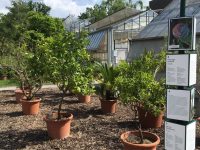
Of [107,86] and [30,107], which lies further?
[30,107]

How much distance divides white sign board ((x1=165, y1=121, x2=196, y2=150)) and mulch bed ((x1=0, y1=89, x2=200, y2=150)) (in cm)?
207

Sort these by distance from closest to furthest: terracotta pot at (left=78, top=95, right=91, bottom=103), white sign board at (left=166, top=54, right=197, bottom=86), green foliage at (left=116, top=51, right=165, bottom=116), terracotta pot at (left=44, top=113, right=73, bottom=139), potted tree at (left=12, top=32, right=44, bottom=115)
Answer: white sign board at (left=166, top=54, right=197, bottom=86)
green foliage at (left=116, top=51, right=165, bottom=116)
terracotta pot at (left=44, top=113, right=73, bottom=139)
potted tree at (left=12, top=32, right=44, bottom=115)
terracotta pot at (left=78, top=95, right=91, bottom=103)

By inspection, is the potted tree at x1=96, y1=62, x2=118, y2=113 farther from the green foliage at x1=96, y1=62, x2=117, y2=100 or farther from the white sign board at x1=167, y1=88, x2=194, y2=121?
the white sign board at x1=167, y1=88, x2=194, y2=121

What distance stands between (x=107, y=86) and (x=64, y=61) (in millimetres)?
2620

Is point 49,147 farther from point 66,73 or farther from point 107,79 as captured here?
point 107,79

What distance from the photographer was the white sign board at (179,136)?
3.82 meters

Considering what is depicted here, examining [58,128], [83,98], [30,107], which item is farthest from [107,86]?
[58,128]

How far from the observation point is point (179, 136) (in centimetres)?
387

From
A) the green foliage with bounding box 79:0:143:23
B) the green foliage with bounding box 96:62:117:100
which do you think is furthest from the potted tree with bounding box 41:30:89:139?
the green foliage with bounding box 79:0:143:23

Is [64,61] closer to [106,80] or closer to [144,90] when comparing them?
[144,90]

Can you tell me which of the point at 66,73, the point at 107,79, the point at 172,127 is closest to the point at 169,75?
the point at 172,127

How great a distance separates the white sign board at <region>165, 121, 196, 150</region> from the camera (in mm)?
3818

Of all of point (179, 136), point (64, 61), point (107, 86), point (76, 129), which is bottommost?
point (76, 129)

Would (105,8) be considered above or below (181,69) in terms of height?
above
